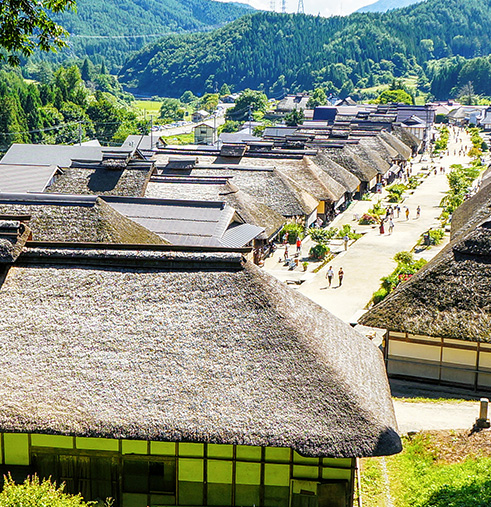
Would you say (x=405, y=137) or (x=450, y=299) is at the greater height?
(x=405, y=137)

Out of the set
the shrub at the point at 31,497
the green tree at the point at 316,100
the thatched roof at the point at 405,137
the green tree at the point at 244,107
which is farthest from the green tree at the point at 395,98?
the shrub at the point at 31,497

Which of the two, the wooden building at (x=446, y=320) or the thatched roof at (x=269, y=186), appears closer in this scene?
the wooden building at (x=446, y=320)

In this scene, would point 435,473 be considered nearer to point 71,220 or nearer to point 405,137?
point 71,220

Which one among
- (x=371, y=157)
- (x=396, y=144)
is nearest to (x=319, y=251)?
(x=371, y=157)

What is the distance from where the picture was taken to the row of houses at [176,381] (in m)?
14.3

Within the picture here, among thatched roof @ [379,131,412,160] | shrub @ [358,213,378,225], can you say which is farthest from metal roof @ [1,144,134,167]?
thatched roof @ [379,131,412,160]

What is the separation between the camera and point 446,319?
22.2 meters

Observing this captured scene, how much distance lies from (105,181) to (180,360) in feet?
86.4

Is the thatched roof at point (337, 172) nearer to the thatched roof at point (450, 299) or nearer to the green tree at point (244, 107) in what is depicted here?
the thatched roof at point (450, 299)

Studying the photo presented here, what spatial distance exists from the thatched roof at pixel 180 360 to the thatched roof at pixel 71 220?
8.63 metres

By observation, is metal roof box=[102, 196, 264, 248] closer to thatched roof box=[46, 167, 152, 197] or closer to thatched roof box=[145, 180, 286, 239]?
thatched roof box=[145, 180, 286, 239]

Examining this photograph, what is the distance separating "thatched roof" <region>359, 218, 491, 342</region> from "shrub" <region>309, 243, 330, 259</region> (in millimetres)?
18635

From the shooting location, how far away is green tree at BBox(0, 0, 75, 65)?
1577cm

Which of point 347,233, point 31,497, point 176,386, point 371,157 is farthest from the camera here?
point 371,157
